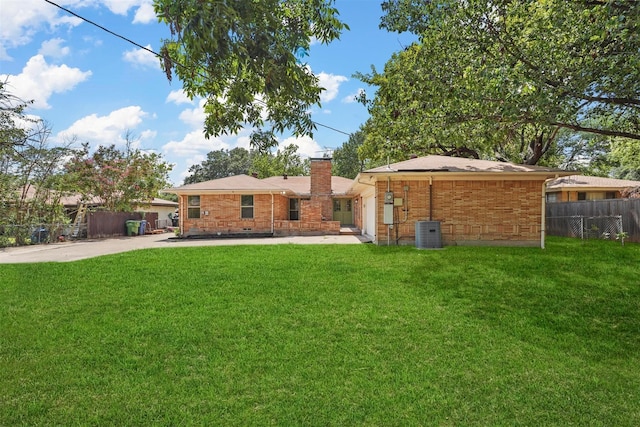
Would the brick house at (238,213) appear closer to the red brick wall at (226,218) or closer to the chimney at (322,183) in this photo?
the red brick wall at (226,218)

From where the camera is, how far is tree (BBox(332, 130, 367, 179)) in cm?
4312

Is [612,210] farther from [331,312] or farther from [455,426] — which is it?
[455,426]

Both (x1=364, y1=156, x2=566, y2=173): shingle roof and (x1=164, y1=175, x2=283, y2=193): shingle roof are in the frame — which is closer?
(x1=364, y1=156, x2=566, y2=173): shingle roof

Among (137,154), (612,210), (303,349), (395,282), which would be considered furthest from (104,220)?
(612,210)

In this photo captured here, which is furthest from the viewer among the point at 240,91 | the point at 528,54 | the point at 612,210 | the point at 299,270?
the point at 612,210

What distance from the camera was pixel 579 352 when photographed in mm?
4273

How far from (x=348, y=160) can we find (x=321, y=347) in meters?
39.9

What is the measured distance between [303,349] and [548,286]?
521 cm

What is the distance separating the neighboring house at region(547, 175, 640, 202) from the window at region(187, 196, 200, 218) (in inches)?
769

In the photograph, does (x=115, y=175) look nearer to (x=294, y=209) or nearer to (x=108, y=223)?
(x=108, y=223)

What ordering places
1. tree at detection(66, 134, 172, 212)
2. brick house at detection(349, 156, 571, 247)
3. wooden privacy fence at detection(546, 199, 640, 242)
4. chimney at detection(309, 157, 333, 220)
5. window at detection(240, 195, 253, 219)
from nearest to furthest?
brick house at detection(349, 156, 571, 247), wooden privacy fence at detection(546, 199, 640, 242), window at detection(240, 195, 253, 219), tree at detection(66, 134, 172, 212), chimney at detection(309, 157, 333, 220)

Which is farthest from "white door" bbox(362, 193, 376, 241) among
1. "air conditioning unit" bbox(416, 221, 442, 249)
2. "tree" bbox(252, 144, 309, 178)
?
"tree" bbox(252, 144, 309, 178)

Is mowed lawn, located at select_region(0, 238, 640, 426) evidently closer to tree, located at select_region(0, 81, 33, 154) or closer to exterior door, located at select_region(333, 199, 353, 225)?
tree, located at select_region(0, 81, 33, 154)

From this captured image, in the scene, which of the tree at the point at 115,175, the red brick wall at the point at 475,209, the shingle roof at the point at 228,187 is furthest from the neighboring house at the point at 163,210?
the red brick wall at the point at 475,209
